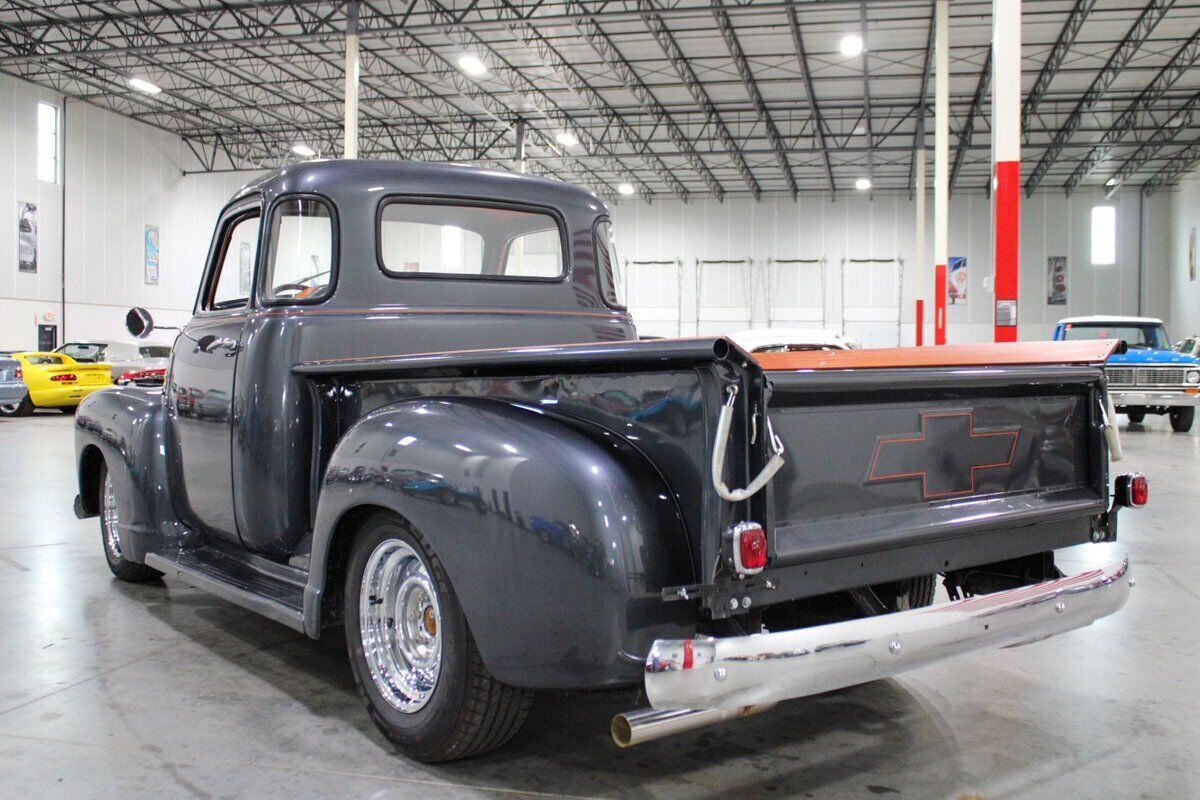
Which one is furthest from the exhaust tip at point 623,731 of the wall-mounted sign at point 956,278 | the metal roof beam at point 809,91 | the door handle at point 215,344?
the wall-mounted sign at point 956,278

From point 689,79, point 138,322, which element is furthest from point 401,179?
point 689,79

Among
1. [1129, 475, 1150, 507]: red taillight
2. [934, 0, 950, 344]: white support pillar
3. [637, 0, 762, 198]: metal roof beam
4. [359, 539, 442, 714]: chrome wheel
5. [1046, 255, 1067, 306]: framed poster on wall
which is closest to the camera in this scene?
[359, 539, 442, 714]: chrome wheel

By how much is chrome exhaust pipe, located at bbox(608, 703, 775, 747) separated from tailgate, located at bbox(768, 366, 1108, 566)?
368mm

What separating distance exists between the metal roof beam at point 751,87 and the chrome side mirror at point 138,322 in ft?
43.9

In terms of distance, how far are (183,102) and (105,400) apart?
80.8 ft

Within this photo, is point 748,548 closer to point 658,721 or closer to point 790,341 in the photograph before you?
point 658,721

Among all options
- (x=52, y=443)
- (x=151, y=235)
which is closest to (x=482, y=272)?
(x=52, y=443)

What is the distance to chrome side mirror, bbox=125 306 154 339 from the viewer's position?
4588 millimetres

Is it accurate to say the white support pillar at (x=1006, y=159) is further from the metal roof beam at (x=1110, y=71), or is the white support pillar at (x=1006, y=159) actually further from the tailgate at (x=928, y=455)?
the metal roof beam at (x=1110, y=71)

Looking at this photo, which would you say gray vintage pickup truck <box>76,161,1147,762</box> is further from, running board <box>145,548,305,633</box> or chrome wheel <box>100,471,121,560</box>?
chrome wheel <box>100,471,121,560</box>

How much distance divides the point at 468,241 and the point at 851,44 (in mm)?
16046

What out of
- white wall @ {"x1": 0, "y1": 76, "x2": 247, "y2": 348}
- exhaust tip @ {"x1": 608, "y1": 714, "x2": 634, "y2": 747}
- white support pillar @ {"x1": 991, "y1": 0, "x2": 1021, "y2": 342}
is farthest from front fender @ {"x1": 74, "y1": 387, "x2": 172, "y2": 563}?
white wall @ {"x1": 0, "y1": 76, "x2": 247, "y2": 348}

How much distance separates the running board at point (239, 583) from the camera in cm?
317

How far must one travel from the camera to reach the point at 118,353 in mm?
19641
